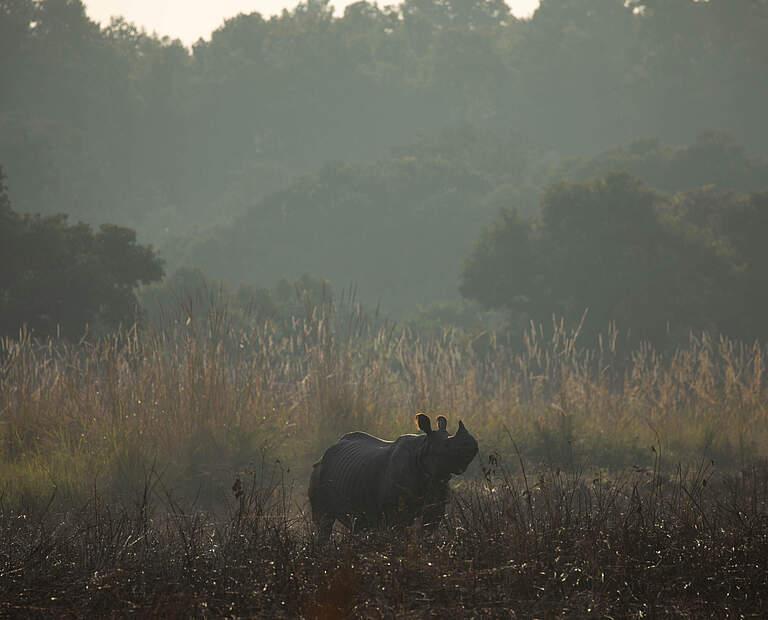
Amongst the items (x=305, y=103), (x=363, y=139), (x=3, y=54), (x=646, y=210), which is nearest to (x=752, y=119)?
(x=363, y=139)

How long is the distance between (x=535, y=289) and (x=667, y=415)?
9261 millimetres

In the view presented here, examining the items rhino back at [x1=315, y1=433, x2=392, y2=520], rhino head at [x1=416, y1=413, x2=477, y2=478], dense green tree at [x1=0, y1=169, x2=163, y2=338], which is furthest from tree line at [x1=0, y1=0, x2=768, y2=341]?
rhino head at [x1=416, y1=413, x2=477, y2=478]

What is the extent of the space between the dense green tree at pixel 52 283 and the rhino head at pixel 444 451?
27.0ft

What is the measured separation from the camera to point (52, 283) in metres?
11.8

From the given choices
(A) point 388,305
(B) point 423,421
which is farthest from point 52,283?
(A) point 388,305

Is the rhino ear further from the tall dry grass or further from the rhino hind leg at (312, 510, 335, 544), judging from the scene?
the tall dry grass

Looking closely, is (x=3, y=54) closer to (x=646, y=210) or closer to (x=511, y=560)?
(x=646, y=210)

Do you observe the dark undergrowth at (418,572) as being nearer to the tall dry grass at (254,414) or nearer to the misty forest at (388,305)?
the misty forest at (388,305)

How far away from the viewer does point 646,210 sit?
18.0m

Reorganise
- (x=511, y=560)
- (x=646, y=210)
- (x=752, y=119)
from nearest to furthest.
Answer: (x=511, y=560) → (x=646, y=210) → (x=752, y=119)

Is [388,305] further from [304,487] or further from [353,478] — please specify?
[353,478]

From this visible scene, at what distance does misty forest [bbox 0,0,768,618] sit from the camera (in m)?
4.11

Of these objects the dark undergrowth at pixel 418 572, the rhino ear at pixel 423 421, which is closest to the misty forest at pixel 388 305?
the dark undergrowth at pixel 418 572

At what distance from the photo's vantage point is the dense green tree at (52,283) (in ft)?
38.4
